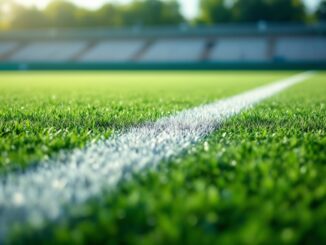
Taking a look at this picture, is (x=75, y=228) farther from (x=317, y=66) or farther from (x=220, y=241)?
(x=317, y=66)

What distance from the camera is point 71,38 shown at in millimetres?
37125

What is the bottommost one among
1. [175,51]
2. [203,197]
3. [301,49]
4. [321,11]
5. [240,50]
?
[203,197]

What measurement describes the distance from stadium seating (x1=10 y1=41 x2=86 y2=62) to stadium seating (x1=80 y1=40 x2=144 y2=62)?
1.61 meters

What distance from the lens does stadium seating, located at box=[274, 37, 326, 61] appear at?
99.1 feet

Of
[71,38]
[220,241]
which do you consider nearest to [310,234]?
[220,241]

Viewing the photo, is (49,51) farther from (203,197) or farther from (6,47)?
(203,197)

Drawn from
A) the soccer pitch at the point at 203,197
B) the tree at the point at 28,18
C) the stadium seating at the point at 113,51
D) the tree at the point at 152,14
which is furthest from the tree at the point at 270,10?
the soccer pitch at the point at 203,197

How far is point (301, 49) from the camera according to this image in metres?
31.2

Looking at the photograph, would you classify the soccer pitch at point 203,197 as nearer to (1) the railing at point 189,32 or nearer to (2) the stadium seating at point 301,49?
(2) the stadium seating at point 301,49

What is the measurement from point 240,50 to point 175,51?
560 cm

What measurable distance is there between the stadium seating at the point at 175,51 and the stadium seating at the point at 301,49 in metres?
6.66

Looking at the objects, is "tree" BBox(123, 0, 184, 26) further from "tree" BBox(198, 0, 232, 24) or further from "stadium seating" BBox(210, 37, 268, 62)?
"stadium seating" BBox(210, 37, 268, 62)

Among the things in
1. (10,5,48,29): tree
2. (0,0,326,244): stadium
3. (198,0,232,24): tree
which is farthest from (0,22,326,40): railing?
(0,0,326,244): stadium

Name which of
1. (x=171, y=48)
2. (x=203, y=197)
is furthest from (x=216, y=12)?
(x=203, y=197)
